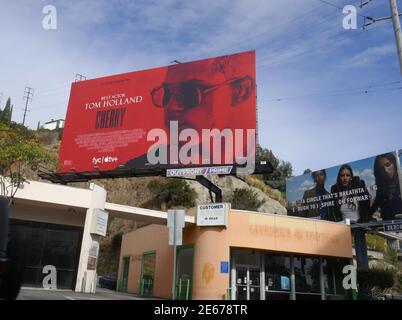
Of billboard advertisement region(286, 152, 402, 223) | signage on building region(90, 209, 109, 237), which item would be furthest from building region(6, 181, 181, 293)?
billboard advertisement region(286, 152, 402, 223)

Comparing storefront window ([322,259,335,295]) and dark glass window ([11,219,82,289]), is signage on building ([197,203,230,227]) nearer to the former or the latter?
storefront window ([322,259,335,295])

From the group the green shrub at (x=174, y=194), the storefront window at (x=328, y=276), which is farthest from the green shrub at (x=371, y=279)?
the green shrub at (x=174, y=194)

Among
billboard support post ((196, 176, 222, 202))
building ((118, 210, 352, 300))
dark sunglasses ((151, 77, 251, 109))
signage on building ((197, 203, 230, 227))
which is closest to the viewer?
building ((118, 210, 352, 300))

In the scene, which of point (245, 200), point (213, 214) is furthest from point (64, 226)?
point (245, 200)

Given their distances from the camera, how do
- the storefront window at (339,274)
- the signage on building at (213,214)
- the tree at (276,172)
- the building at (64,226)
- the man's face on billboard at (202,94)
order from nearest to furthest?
the signage on building at (213,214) → the building at (64,226) → the storefront window at (339,274) → the man's face on billboard at (202,94) → the tree at (276,172)

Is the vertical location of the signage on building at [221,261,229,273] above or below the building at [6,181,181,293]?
below

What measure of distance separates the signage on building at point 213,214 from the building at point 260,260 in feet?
0.88

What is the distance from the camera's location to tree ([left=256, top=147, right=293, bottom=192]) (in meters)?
66.5

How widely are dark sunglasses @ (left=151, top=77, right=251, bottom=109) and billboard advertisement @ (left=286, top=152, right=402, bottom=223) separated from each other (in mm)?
11136

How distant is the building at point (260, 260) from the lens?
65.3 ft

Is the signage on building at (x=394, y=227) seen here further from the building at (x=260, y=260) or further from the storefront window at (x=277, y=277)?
the storefront window at (x=277, y=277)

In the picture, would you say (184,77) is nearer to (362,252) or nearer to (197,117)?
(197,117)
